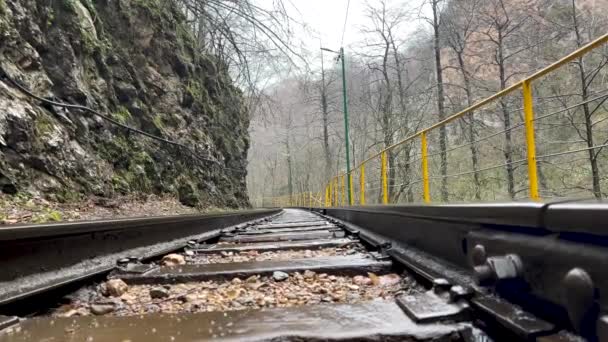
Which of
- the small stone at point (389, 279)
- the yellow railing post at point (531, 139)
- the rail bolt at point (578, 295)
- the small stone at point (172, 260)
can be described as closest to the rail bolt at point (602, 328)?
the rail bolt at point (578, 295)

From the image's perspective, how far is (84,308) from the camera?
134cm

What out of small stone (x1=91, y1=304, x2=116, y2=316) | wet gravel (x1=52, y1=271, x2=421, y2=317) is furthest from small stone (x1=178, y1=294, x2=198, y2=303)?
small stone (x1=91, y1=304, x2=116, y2=316)

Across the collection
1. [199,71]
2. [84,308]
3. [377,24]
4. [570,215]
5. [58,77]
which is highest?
[377,24]

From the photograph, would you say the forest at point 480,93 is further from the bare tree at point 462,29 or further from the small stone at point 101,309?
the small stone at point 101,309

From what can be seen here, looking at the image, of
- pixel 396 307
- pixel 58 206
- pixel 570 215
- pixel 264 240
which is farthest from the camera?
pixel 58 206

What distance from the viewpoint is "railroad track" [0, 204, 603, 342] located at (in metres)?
0.90

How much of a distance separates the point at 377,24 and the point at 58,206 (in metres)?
15.2

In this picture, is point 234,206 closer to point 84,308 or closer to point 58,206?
point 58,206

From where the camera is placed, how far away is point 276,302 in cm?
140

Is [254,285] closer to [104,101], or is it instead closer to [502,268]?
[502,268]

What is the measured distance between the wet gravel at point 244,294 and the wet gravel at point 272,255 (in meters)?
0.68

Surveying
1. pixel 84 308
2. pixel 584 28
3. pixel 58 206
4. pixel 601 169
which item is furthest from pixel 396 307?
pixel 584 28

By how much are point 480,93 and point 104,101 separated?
1095 cm

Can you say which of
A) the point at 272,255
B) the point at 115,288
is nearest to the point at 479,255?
the point at 115,288
